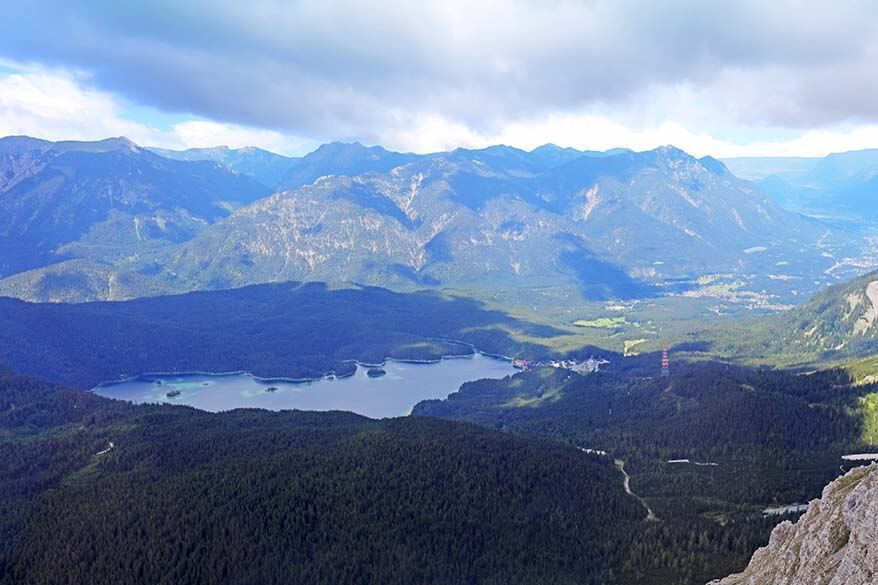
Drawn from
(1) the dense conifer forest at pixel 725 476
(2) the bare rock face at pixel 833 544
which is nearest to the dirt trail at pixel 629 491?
(1) the dense conifer forest at pixel 725 476

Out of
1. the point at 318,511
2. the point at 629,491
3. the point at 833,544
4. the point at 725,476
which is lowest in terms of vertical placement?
the point at 629,491

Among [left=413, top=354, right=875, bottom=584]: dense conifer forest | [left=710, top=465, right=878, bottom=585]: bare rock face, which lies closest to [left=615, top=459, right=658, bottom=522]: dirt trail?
[left=413, top=354, right=875, bottom=584]: dense conifer forest

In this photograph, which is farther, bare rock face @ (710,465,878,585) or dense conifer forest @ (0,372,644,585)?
dense conifer forest @ (0,372,644,585)

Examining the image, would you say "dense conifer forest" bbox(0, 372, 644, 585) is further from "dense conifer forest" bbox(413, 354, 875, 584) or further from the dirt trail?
"dense conifer forest" bbox(413, 354, 875, 584)

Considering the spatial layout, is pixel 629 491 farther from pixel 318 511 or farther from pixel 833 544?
pixel 833 544

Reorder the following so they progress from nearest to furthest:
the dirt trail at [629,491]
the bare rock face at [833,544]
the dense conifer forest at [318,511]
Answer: the bare rock face at [833,544], the dense conifer forest at [318,511], the dirt trail at [629,491]

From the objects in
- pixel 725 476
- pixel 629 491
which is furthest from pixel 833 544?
pixel 725 476

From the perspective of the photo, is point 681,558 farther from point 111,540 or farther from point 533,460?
point 111,540

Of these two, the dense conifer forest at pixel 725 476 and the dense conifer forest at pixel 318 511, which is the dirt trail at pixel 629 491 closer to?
the dense conifer forest at pixel 725 476

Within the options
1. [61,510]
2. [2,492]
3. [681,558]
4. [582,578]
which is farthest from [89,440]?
[681,558]
